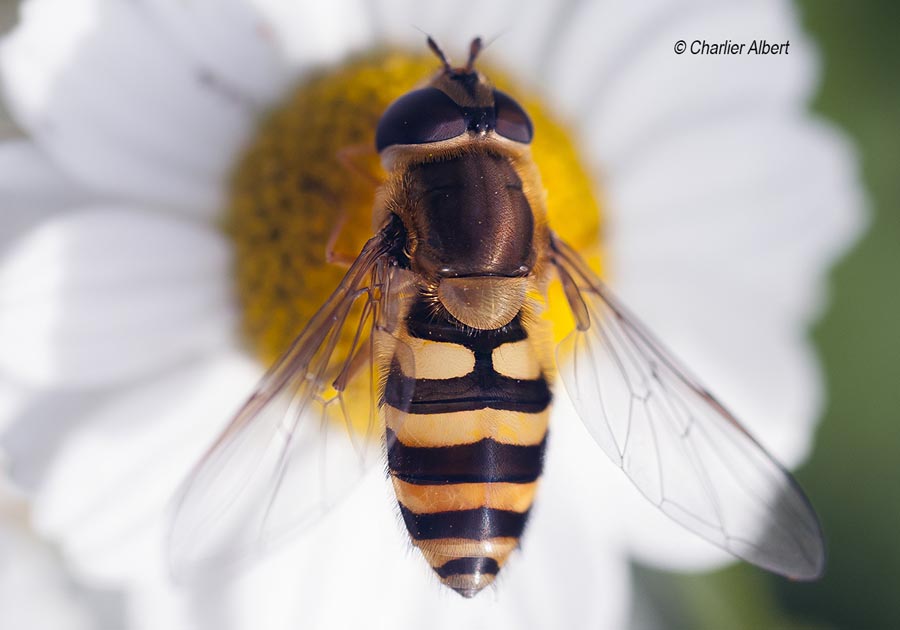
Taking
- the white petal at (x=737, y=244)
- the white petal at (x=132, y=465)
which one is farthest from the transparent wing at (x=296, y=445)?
the white petal at (x=737, y=244)

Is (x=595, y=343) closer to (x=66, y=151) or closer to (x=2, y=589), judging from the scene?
(x=66, y=151)

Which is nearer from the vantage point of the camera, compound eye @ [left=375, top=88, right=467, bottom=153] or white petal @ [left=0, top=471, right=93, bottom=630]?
compound eye @ [left=375, top=88, right=467, bottom=153]

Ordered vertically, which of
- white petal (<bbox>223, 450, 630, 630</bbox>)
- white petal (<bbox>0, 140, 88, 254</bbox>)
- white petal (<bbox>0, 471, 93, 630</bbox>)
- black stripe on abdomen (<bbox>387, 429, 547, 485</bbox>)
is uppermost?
white petal (<bbox>0, 140, 88, 254</bbox>)

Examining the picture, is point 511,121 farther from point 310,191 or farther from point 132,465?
point 132,465

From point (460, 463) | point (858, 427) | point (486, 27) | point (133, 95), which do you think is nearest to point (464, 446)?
point (460, 463)

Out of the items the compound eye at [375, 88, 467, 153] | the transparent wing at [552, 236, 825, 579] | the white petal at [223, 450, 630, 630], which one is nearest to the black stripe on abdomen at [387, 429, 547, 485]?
the transparent wing at [552, 236, 825, 579]

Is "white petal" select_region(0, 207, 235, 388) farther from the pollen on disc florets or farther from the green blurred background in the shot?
the green blurred background
